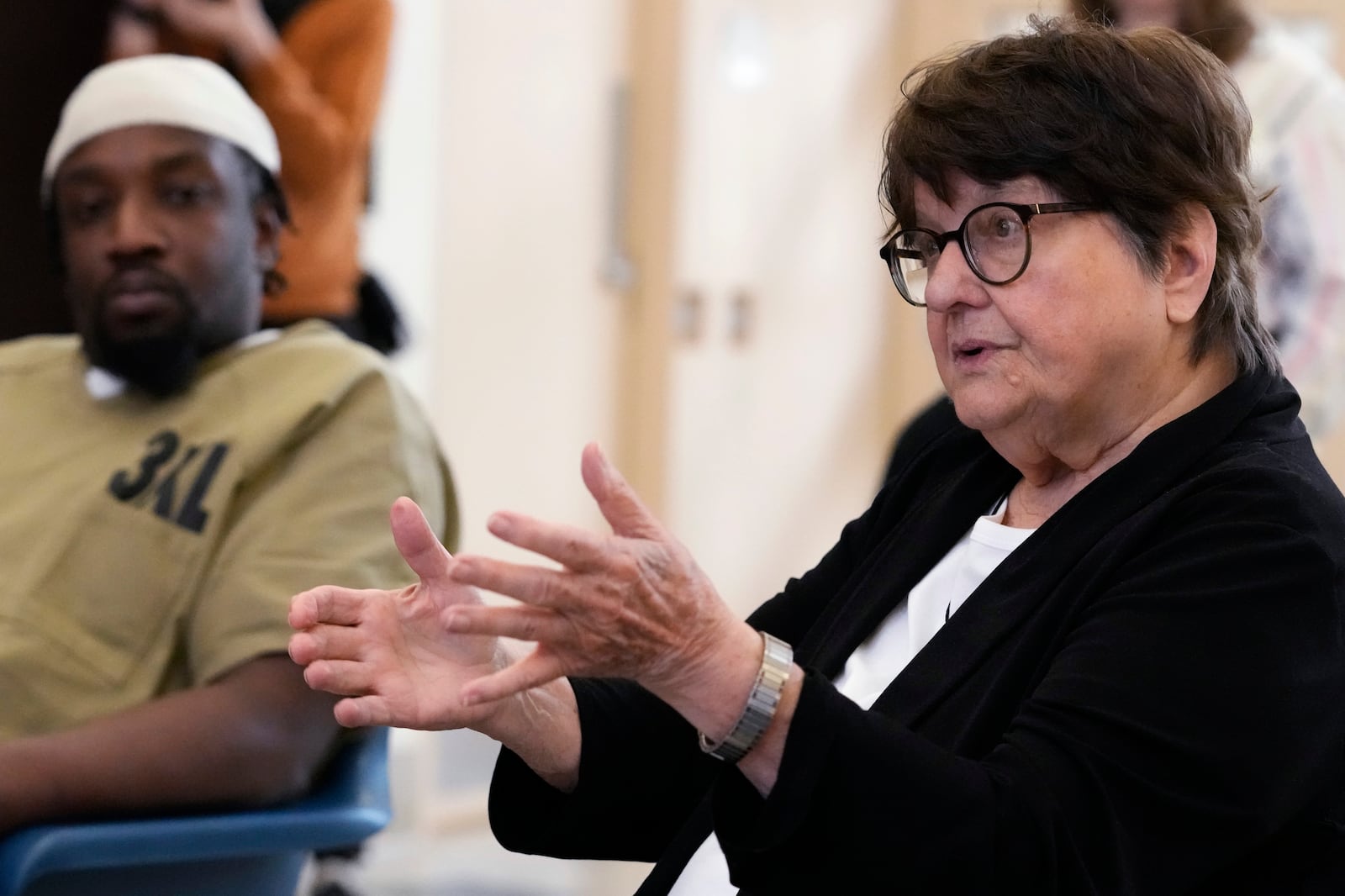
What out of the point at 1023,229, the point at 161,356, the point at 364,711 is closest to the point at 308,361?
the point at 161,356

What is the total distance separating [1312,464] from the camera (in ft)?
4.08

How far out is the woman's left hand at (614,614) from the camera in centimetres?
96

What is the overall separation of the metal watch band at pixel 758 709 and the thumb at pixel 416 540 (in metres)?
0.27

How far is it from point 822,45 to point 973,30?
0.50 m

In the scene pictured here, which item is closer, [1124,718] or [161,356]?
[1124,718]

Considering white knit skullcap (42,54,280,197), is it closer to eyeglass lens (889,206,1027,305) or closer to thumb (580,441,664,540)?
eyeglass lens (889,206,1027,305)

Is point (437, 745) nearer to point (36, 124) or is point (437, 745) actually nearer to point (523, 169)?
point (523, 169)

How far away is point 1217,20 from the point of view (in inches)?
104

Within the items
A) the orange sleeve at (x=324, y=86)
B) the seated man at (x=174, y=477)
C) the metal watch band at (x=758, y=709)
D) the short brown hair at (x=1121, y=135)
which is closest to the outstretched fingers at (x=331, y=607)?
the metal watch band at (x=758, y=709)

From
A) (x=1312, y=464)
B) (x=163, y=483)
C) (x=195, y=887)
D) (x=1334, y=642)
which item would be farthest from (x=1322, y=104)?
(x=195, y=887)

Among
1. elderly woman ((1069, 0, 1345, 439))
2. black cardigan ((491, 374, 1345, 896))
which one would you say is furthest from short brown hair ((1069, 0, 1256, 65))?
black cardigan ((491, 374, 1345, 896))

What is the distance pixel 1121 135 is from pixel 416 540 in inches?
24.8

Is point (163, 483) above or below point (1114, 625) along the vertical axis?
below

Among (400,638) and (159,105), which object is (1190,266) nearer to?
(400,638)
